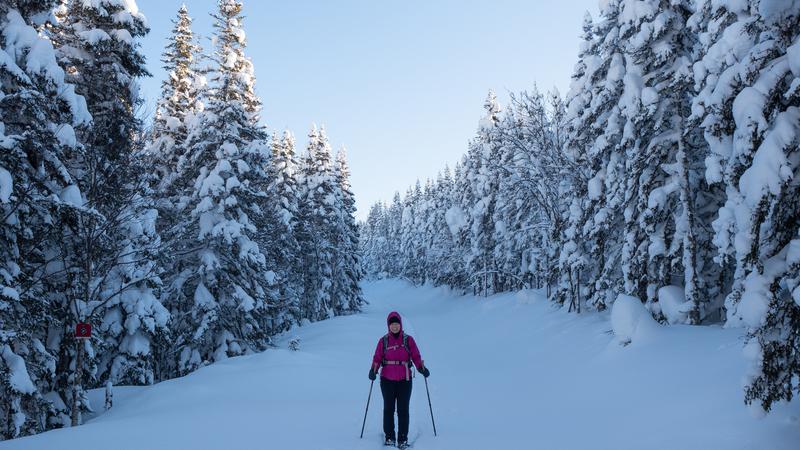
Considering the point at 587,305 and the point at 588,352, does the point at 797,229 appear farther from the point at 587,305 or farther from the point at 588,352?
the point at 587,305

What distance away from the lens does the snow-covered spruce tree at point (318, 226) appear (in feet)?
131

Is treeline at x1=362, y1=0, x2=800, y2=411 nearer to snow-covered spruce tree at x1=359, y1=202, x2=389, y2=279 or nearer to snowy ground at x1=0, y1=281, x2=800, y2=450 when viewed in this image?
snowy ground at x1=0, y1=281, x2=800, y2=450

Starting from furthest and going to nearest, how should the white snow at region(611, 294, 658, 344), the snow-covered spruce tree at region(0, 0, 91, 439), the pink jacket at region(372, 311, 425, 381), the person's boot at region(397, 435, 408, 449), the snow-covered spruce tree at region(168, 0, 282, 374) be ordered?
the snow-covered spruce tree at region(168, 0, 282, 374) < the white snow at region(611, 294, 658, 344) < the snow-covered spruce tree at region(0, 0, 91, 439) < the pink jacket at region(372, 311, 425, 381) < the person's boot at region(397, 435, 408, 449)

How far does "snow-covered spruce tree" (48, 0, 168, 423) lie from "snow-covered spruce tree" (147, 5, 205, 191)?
870cm

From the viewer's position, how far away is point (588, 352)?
1502 centimetres

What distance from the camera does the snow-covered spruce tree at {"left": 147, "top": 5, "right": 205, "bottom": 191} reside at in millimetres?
23406

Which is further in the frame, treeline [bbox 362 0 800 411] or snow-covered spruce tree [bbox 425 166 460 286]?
snow-covered spruce tree [bbox 425 166 460 286]

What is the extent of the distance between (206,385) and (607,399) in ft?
33.5

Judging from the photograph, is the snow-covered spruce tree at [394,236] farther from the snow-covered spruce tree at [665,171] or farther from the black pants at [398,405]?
the black pants at [398,405]

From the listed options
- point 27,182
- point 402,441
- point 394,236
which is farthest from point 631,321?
point 394,236

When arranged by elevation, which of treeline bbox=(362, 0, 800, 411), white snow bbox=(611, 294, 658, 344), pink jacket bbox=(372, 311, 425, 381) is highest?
treeline bbox=(362, 0, 800, 411)

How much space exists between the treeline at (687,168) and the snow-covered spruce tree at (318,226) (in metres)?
16.5

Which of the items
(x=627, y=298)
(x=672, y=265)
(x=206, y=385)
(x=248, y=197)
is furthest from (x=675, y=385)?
(x=248, y=197)

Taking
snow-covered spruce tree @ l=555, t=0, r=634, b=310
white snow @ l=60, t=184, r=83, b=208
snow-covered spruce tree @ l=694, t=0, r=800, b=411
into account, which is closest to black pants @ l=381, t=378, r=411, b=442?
snow-covered spruce tree @ l=694, t=0, r=800, b=411
